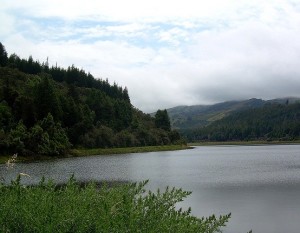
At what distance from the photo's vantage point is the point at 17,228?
780cm

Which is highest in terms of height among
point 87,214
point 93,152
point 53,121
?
point 53,121

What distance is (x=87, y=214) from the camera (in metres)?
7.97

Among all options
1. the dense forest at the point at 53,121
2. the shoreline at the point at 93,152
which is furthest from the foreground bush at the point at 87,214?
the dense forest at the point at 53,121

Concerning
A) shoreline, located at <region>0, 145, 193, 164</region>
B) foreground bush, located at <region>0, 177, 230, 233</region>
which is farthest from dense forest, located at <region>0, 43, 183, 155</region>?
foreground bush, located at <region>0, 177, 230, 233</region>

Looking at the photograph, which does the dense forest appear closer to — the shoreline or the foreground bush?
the shoreline

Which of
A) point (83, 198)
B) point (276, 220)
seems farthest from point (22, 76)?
point (83, 198)

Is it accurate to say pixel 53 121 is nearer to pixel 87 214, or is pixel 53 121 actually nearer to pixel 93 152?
pixel 93 152

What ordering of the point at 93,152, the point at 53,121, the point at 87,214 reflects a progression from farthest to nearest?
the point at 93,152 → the point at 53,121 → the point at 87,214

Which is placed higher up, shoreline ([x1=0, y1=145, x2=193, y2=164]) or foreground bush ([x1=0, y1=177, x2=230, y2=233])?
foreground bush ([x1=0, y1=177, x2=230, y2=233])

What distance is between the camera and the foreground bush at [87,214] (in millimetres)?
7439

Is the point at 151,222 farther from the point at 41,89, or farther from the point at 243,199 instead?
the point at 41,89

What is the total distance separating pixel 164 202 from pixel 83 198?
1.89 m

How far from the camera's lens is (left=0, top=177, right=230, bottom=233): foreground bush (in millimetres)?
7439

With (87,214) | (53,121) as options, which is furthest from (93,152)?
(87,214)
